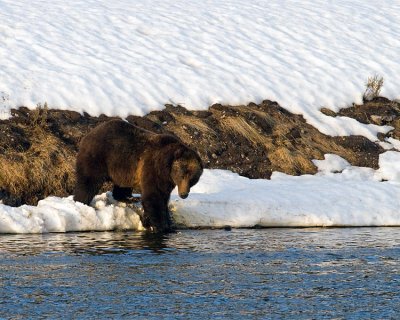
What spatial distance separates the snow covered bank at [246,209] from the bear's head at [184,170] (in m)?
0.70

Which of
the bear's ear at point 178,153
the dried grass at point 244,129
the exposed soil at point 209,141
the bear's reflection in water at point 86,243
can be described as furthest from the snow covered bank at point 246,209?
the dried grass at point 244,129

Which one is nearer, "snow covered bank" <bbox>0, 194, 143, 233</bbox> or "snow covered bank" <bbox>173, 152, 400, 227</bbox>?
"snow covered bank" <bbox>0, 194, 143, 233</bbox>

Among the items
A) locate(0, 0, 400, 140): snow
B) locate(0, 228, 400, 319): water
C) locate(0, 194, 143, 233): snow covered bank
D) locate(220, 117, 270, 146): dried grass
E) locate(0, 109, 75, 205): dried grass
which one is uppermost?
locate(0, 0, 400, 140): snow

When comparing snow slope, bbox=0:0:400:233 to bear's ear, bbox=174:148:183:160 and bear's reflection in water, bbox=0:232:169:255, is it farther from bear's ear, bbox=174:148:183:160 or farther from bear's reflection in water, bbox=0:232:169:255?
bear's ear, bbox=174:148:183:160

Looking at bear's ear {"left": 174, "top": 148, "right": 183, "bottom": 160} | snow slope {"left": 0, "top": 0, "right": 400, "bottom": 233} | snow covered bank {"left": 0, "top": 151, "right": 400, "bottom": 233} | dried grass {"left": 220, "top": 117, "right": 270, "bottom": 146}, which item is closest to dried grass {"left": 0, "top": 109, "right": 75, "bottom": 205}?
snow covered bank {"left": 0, "top": 151, "right": 400, "bottom": 233}

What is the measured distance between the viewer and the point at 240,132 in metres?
18.2

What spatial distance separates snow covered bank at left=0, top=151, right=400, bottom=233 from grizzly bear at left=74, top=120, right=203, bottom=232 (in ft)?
1.21

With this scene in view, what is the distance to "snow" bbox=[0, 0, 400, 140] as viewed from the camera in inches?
752

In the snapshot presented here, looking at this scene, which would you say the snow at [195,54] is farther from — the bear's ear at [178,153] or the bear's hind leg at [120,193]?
the bear's ear at [178,153]

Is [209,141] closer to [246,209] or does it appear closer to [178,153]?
[246,209]

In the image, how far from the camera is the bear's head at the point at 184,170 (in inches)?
531

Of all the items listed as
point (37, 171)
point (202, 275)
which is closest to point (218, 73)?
point (37, 171)

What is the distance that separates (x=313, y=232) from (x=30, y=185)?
471 cm

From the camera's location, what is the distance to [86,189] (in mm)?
13906
